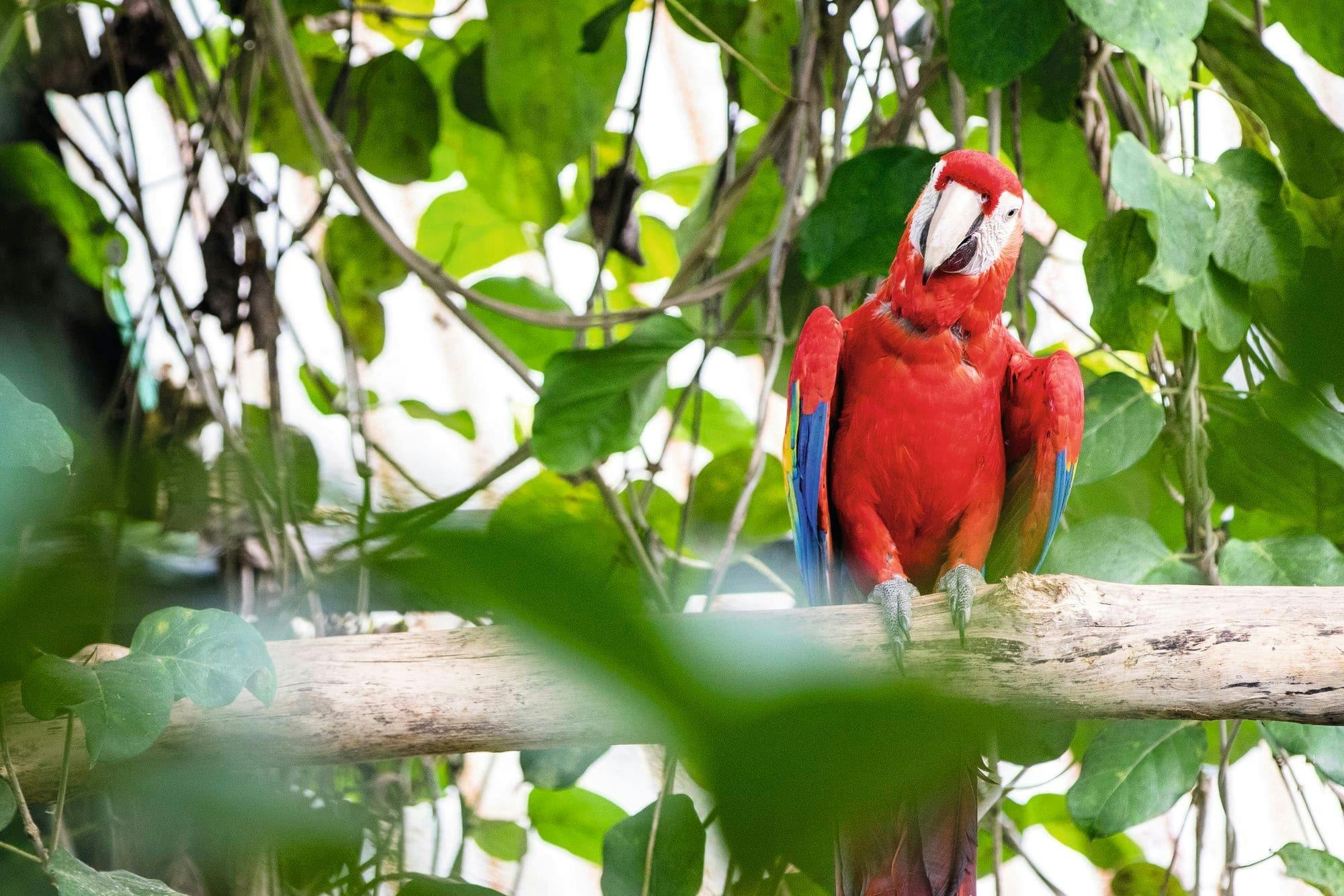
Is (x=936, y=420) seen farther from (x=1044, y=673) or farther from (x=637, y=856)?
(x=637, y=856)

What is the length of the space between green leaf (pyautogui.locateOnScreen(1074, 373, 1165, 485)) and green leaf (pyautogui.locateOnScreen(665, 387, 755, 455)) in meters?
0.61

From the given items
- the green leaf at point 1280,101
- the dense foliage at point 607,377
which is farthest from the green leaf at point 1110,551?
the green leaf at point 1280,101

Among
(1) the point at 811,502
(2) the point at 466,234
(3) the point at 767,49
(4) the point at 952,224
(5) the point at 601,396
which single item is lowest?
(1) the point at 811,502

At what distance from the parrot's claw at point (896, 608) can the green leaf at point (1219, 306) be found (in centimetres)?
37

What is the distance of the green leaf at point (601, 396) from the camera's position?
3.82 ft

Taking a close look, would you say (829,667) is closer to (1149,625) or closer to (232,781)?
(232,781)

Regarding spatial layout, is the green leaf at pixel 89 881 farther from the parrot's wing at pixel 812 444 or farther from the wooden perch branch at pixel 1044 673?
the parrot's wing at pixel 812 444

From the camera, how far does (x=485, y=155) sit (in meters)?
1.47

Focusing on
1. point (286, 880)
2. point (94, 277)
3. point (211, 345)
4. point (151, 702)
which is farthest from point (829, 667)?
point (211, 345)

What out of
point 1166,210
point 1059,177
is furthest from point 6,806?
point 1059,177

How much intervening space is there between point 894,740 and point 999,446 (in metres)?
1.05

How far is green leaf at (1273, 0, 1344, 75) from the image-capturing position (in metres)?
0.99

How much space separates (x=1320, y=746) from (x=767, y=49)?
1.05 m

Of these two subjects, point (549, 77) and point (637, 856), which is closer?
point (637, 856)
